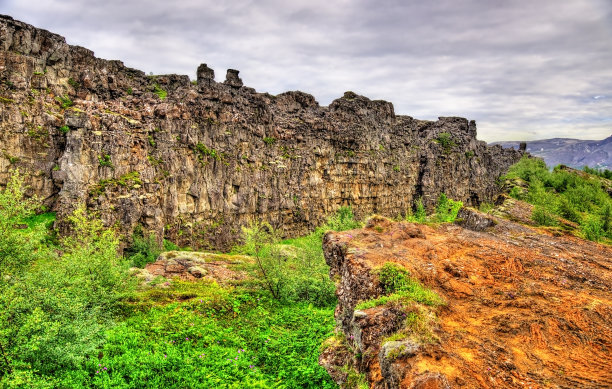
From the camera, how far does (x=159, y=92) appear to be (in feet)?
178

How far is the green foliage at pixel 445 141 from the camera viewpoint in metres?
99.7

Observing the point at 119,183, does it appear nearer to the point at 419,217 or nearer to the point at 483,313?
the point at 483,313

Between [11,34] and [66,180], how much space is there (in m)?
19.1

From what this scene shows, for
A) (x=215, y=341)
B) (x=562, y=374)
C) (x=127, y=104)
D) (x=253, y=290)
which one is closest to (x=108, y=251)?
(x=215, y=341)

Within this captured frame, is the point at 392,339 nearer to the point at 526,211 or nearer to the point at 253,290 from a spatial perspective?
the point at 253,290

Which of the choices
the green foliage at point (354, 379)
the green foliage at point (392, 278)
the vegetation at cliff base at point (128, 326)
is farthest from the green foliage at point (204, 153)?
the green foliage at point (354, 379)

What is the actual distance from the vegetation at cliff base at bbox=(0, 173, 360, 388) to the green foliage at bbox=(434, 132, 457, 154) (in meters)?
87.9

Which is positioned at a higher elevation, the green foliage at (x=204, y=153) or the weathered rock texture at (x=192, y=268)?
the green foliage at (x=204, y=153)

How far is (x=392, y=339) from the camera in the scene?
707cm

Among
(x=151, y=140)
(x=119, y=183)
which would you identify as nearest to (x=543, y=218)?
(x=119, y=183)

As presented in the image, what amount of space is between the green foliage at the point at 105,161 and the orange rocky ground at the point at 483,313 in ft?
130

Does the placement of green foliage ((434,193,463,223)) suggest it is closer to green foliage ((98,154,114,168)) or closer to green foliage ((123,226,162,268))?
green foliage ((123,226,162,268))

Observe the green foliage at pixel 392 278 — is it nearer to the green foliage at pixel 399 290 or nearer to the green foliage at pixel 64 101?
the green foliage at pixel 399 290

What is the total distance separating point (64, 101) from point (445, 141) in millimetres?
94622
